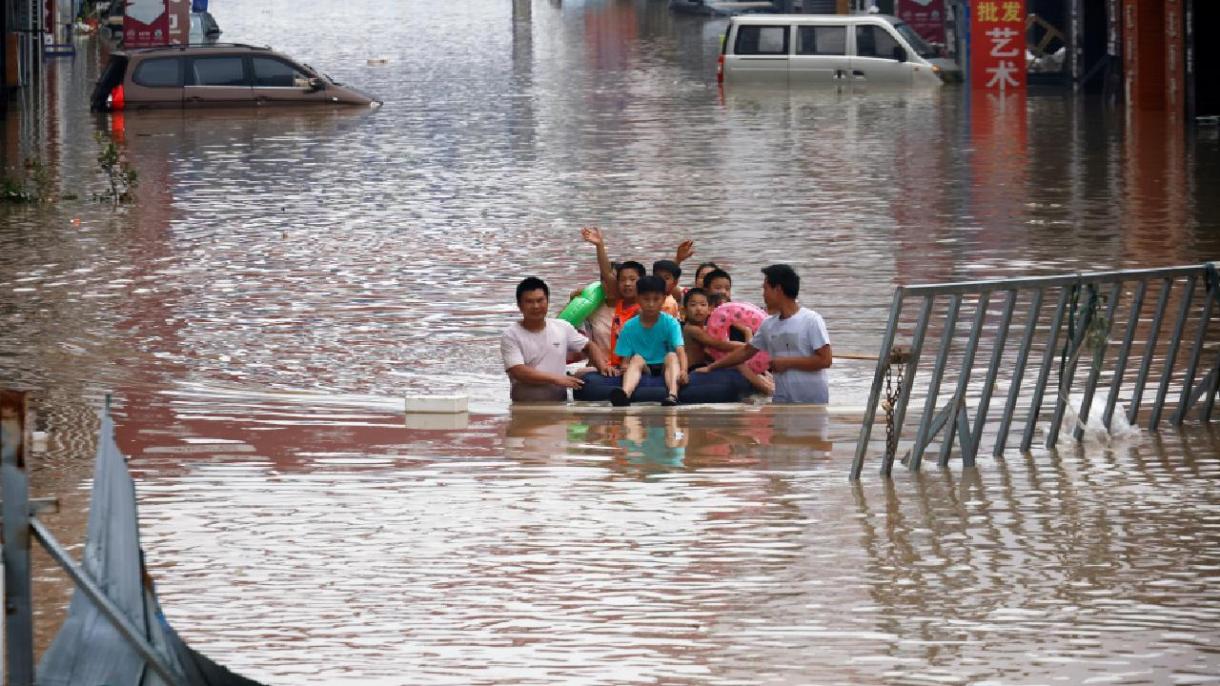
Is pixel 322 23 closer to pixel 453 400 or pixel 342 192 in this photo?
pixel 342 192

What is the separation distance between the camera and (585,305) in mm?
14133

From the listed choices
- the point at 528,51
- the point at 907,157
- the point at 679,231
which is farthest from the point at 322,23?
the point at 679,231

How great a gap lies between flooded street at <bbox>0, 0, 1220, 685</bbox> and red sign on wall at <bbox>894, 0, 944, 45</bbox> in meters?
16.1

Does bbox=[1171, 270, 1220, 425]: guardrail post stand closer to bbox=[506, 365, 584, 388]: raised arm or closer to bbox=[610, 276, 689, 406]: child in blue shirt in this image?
bbox=[610, 276, 689, 406]: child in blue shirt

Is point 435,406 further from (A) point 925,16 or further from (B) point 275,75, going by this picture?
(A) point 925,16

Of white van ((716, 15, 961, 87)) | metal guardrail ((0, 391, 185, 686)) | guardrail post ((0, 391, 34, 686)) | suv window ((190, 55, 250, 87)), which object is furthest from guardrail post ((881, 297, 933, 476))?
white van ((716, 15, 961, 87))

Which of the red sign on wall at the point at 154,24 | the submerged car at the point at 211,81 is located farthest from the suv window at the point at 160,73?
the red sign on wall at the point at 154,24

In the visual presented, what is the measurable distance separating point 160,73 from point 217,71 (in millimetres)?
906

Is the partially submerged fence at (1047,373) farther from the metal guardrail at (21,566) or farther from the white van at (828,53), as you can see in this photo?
the white van at (828,53)

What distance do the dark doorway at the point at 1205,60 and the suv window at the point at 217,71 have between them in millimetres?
14989

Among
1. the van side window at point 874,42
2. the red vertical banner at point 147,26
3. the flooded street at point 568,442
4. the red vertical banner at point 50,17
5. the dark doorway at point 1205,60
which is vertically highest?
the red vertical banner at point 50,17

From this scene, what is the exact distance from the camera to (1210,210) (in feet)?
74.0

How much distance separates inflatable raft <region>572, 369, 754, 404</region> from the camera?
13477 millimetres

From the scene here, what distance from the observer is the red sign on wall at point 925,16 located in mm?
47688
